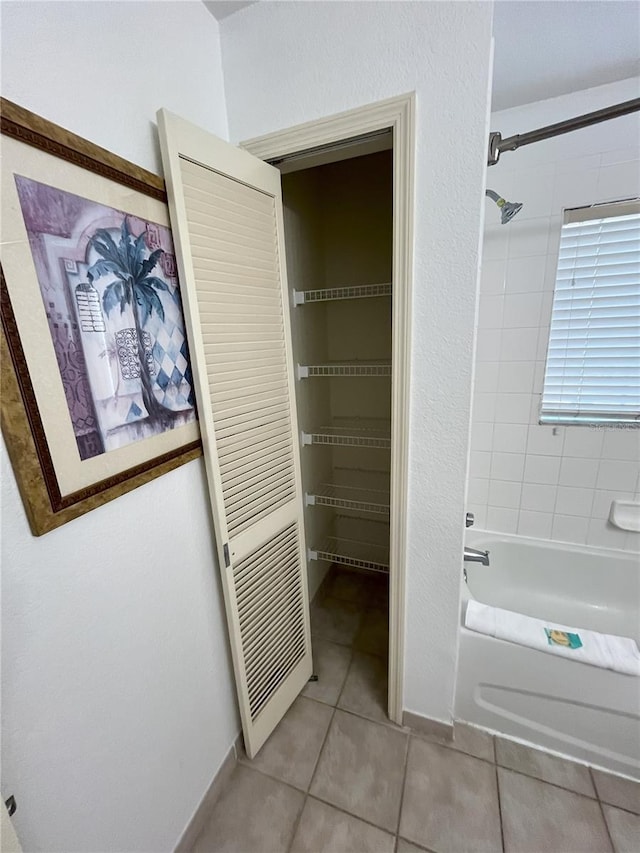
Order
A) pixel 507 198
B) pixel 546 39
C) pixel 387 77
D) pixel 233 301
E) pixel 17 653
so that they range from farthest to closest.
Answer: pixel 507 198
pixel 546 39
pixel 233 301
pixel 387 77
pixel 17 653

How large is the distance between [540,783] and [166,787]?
1284mm

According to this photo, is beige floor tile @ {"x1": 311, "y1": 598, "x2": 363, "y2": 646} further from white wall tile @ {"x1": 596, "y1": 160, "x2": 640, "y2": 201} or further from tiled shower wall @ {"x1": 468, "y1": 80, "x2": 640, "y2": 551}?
white wall tile @ {"x1": 596, "y1": 160, "x2": 640, "y2": 201}

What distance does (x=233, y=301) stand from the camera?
108 cm

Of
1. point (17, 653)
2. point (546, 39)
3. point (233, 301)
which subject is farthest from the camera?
point (546, 39)

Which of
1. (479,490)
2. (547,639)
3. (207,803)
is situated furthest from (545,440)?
(207,803)

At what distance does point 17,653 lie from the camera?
645mm

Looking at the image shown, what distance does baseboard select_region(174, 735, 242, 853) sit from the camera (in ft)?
3.66

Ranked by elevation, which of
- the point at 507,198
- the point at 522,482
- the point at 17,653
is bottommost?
the point at 522,482

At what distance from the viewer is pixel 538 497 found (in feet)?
6.20

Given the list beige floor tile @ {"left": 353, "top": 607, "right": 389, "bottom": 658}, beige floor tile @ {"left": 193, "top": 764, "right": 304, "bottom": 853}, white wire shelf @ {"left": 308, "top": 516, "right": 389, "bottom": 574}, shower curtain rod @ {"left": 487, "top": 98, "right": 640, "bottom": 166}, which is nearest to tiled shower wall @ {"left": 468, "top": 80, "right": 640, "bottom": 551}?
shower curtain rod @ {"left": 487, "top": 98, "right": 640, "bottom": 166}

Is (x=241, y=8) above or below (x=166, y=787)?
above

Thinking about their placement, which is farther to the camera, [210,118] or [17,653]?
[210,118]

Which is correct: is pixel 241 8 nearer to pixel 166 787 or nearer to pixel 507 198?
pixel 507 198

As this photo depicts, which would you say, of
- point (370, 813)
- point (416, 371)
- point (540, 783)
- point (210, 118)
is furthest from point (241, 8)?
point (540, 783)
